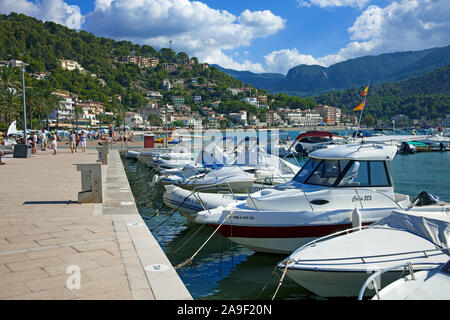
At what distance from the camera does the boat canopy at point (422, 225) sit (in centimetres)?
624

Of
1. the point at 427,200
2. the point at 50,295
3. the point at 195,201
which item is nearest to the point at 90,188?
the point at 195,201

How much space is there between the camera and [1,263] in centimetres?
589

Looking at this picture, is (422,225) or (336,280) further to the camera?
(422,225)

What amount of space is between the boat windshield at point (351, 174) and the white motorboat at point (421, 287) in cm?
436

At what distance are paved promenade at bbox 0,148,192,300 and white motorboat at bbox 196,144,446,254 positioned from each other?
7.67 feet

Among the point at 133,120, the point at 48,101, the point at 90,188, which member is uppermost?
the point at 48,101

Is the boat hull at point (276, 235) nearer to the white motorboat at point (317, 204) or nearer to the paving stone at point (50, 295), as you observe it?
the white motorboat at point (317, 204)

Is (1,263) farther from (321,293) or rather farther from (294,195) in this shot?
(294,195)

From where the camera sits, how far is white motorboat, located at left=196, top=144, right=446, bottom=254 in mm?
8664

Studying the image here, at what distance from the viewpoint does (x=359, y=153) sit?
9641 millimetres

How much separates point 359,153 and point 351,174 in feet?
1.90

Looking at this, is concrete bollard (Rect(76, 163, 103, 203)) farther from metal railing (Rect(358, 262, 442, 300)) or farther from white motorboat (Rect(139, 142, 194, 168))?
white motorboat (Rect(139, 142, 194, 168))

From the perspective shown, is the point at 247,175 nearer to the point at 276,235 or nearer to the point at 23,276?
the point at 276,235
